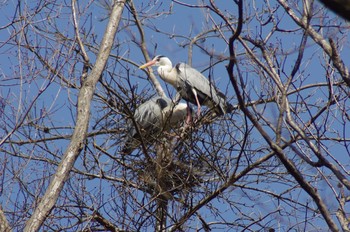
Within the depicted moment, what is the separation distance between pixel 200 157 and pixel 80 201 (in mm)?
1206

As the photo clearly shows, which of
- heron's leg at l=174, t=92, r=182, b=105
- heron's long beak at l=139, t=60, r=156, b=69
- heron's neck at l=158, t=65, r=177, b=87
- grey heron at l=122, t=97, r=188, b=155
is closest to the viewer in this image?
grey heron at l=122, t=97, r=188, b=155

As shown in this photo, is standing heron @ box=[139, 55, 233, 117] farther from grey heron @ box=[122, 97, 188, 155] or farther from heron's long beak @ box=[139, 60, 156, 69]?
grey heron @ box=[122, 97, 188, 155]

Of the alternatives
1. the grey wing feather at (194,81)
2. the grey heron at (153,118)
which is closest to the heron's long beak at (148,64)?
the grey wing feather at (194,81)

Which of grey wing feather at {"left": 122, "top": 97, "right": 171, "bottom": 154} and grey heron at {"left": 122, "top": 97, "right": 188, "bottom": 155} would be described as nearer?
grey heron at {"left": 122, "top": 97, "right": 188, "bottom": 155}

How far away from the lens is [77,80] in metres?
7.33

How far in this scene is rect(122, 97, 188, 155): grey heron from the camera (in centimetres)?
709

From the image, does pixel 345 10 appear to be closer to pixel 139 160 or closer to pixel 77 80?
pixel 139 160

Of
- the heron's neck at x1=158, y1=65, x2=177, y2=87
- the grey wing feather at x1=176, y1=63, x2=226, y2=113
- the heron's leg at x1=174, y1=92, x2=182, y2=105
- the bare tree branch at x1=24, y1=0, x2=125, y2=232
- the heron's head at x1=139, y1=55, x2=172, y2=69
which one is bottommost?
the bare tree branch at x1=24, y1=0, x2=125, y2=232

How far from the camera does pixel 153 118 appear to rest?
785cm

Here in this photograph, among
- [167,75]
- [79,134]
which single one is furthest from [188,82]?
[79,134]

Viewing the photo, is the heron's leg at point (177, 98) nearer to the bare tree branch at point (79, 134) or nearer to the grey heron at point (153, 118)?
the grey heron at point (153, 118)

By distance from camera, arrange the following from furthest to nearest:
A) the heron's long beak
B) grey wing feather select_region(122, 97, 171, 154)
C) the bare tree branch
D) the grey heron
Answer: the heron's long beak, grey wing feather select_region(122, 97, 171, 154), the grey heron, the bare tree branch

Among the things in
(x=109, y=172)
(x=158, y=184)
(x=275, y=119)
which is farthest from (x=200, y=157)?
(x=275, y=119)

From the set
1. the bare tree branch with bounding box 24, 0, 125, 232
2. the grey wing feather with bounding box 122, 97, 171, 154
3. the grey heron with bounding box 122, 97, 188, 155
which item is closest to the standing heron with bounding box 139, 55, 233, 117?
the grey heron with bounding box 122, 97, 188, 155
